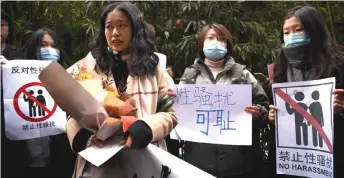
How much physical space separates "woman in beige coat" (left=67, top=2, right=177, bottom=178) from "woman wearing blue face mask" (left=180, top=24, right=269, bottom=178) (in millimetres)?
1065

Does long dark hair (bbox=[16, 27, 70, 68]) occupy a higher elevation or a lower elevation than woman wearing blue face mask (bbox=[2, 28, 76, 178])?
higher

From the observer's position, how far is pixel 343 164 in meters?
2.86

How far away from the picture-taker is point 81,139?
6.75 feet

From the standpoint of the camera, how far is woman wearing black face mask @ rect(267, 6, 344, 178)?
289cm

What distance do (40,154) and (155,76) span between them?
1.52 metres

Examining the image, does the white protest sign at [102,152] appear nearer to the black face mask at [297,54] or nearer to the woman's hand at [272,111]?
the woman's hand at [272,111]

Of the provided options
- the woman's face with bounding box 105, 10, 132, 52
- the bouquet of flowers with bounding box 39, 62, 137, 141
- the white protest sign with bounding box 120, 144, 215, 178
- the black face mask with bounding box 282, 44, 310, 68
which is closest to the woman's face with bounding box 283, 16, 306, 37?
the black face mask with bounding box 282, 44, 310, 68

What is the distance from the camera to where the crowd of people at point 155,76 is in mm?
2146

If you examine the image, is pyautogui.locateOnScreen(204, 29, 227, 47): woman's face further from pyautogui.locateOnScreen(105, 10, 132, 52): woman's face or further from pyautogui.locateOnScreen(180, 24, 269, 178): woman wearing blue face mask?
pyautogui.locateOnScreen(105, 10, 132, 52): woman's face

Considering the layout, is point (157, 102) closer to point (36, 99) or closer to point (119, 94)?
point (119, 94)

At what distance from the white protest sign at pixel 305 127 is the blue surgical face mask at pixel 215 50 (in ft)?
1.98

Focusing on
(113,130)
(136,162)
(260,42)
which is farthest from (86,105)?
(260,42)

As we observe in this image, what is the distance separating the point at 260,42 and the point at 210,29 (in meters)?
1.51

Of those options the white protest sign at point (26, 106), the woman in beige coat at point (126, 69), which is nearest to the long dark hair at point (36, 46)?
the white protest sign at point (26, 106)
